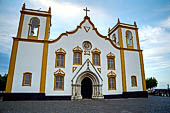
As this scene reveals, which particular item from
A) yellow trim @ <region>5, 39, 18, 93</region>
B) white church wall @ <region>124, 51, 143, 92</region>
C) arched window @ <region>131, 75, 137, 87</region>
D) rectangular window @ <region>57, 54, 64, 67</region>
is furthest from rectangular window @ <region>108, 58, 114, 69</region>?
yellow trim @ <region>5, 39, 18, 93</region>

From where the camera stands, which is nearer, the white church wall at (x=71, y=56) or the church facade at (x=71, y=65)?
the church facade at (x=71, y=65)

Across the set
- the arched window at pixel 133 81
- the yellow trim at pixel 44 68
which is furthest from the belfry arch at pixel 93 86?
the arched window at pixel 133 81

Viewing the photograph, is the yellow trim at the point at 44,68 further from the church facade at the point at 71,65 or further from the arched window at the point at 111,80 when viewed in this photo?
the arched window at the point at 111,80

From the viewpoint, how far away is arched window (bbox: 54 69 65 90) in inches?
557

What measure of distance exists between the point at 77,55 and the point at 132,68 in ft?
29.0

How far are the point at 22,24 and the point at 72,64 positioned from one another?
28.7 ft

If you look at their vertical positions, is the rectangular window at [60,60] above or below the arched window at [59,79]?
above

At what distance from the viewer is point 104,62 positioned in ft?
54.3

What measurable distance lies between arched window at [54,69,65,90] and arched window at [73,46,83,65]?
2.28m

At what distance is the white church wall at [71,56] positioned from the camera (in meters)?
14.2

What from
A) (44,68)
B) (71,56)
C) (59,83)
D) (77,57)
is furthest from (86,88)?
(44,68)

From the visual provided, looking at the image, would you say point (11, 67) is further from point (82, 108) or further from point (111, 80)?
point (111, 80)

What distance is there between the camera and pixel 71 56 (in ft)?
50.7

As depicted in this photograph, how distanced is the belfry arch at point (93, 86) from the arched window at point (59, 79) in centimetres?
156
